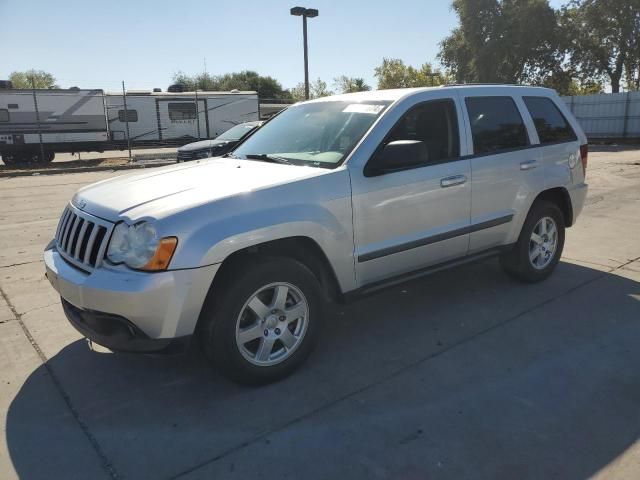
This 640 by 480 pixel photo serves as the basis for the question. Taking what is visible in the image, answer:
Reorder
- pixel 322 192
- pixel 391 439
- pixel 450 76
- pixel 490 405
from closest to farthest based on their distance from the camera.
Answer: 1. pixel 391 439
2. pixel 490 405
3. pixel 322 192
4. pixel 450 76

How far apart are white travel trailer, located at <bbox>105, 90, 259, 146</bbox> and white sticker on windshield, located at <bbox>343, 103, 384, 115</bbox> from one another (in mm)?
23602

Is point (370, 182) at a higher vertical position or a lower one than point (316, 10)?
lower

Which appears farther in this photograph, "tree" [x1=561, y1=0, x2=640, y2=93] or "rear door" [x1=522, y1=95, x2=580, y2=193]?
"tree" [x1=561, y1=0, x2=640, y2=93]

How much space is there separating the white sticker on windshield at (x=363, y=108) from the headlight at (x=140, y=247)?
6.12ft

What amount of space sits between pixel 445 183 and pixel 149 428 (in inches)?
104

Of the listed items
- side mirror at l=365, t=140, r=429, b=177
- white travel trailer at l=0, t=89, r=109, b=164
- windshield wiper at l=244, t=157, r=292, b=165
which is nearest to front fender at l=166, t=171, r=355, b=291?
side mirror at l=365, t=140, r=429, b=177

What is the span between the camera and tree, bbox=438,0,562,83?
35625 millimetres

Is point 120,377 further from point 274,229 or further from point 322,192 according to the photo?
point 322,192

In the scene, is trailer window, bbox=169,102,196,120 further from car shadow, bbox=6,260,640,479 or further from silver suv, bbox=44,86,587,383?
car shadow, bbox=6,260,640,479

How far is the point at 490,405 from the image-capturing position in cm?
307

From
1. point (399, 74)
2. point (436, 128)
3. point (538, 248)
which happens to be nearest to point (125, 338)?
point (436, 128)

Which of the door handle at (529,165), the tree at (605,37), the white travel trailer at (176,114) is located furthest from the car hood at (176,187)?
the tree at (605,37)

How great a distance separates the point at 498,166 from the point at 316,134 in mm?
1581

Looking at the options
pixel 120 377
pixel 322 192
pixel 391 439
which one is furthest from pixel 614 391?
pixel 120 377
